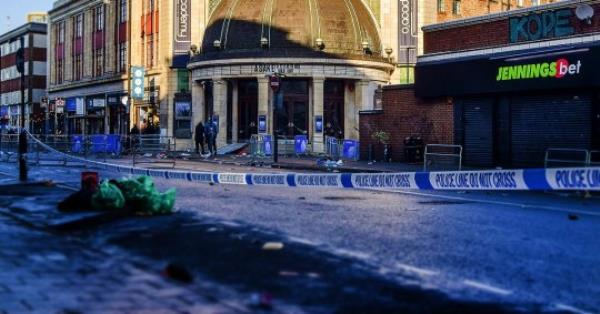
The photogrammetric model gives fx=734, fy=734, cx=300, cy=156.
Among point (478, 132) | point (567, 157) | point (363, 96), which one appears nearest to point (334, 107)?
point (363, 96)

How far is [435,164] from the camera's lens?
75.8 ft

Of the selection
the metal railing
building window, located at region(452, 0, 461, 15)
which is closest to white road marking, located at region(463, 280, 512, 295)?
the metal railing

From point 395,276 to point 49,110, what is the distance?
65546mm

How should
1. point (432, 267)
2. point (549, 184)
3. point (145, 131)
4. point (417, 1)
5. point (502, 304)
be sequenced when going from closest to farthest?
point (502, 304) → point (432, 267) → point (549, 184) → point (417, 1) → point (145, 131)

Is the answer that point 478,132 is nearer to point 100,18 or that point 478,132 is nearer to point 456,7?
point 456,7

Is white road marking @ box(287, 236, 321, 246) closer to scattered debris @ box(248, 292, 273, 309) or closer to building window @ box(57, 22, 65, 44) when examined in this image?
scattered debris @ box(248, 292, 273, 309)

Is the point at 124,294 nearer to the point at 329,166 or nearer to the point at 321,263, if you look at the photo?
the point at 321,263

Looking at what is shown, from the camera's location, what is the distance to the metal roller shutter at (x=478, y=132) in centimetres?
2641

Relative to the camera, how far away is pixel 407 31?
161ft

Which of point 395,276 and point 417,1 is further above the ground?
point 417,1

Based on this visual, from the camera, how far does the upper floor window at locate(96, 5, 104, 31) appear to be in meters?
62.9

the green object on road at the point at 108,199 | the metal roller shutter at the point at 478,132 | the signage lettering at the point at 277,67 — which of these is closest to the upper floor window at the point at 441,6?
the signage lettering at the point at 277,67

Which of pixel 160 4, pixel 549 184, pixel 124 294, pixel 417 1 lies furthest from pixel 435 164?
pixel 160 4

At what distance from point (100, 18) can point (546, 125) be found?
Answer: 157 feet
